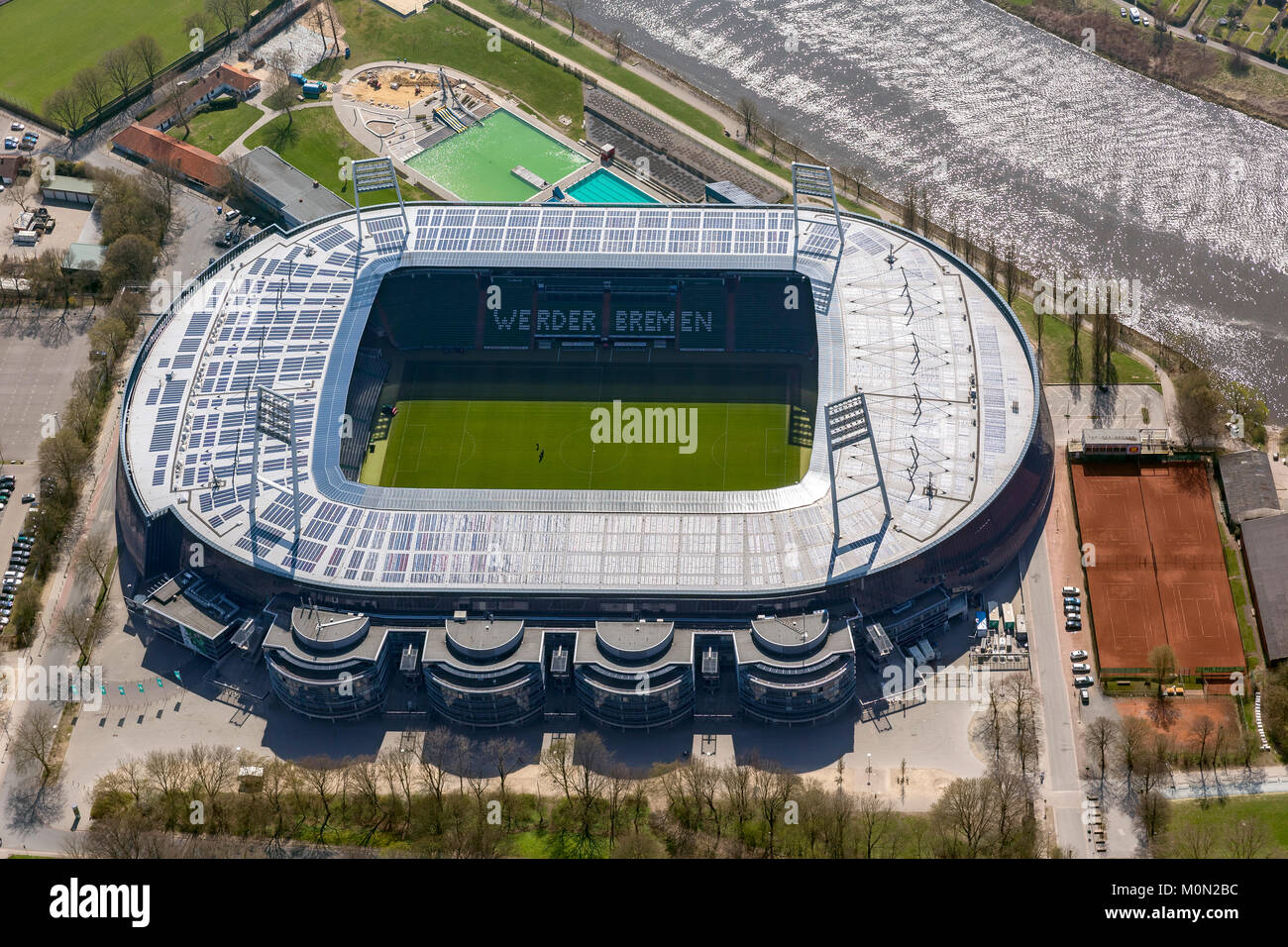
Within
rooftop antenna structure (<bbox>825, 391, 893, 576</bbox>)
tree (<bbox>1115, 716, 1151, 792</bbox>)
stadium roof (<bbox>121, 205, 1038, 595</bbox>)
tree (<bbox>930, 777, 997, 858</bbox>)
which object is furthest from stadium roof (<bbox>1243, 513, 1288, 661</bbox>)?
rooftop antenna structure (<bbox>825, 391, 893, 576</bbox>)

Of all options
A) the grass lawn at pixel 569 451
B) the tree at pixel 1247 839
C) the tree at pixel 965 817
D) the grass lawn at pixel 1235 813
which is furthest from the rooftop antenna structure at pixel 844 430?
the tree at pixel 1247 839

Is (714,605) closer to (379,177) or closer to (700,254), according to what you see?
(700,254)

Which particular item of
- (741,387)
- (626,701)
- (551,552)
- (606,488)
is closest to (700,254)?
(741,387)

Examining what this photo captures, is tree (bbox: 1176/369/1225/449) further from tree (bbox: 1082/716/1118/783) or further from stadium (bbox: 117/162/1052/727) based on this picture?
tree (bbox: 1082/716/1118/783)

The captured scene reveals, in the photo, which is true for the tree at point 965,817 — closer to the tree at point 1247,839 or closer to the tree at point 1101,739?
the tree at point 1101,739

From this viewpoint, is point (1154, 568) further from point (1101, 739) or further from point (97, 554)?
point (97, 554)

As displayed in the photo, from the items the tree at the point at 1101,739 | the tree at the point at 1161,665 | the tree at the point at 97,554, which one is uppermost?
the tree at the point at 1161,665
